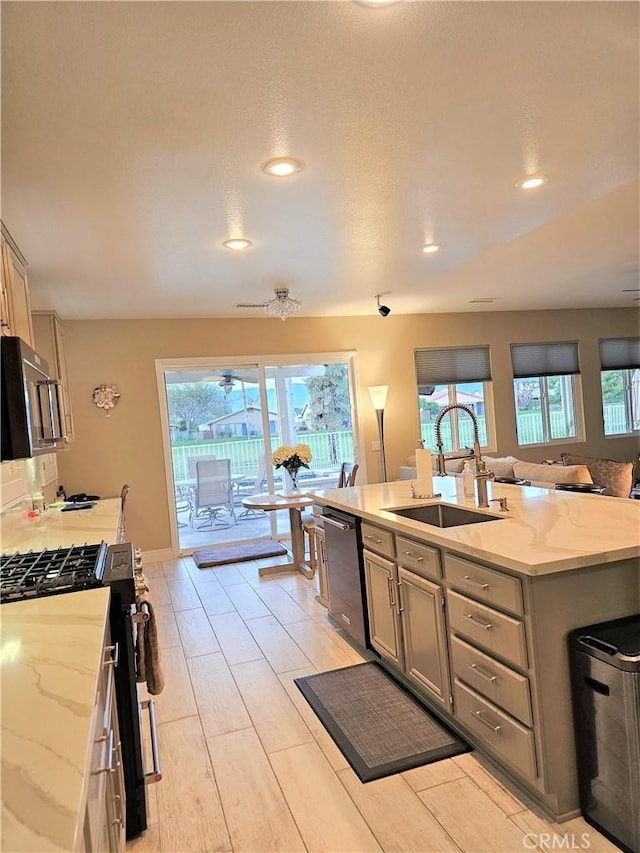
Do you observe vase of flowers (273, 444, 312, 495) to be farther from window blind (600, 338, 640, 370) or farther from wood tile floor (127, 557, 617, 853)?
window blind (600, 338, 640, 370)

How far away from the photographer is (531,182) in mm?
2949

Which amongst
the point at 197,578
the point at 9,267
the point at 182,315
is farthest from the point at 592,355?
the point at 9,267

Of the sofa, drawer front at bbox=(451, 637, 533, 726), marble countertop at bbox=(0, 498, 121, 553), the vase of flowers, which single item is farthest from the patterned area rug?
drawer front at bbox=(451, 637, 533, 726)

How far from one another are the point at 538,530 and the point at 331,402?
4.87m

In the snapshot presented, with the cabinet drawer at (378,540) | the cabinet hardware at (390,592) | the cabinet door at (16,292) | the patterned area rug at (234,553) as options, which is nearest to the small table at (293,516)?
the patterned area rug at (234,553)

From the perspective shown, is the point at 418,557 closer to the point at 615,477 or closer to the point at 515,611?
the point at 515,611

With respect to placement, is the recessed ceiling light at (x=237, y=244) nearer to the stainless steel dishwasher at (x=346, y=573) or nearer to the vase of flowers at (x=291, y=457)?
the stainless steel dishwasher at (x=346, y=573)

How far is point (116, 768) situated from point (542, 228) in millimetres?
3994

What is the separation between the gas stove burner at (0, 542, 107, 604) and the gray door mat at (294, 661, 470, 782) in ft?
4.31

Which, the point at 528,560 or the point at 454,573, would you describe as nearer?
the point at 528,560

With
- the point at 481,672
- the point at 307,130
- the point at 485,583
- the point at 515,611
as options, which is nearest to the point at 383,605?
the point at 481,672

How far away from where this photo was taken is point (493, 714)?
210 cm

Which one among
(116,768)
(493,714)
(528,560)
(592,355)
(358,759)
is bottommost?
(358,759)

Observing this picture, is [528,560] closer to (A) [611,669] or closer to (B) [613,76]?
(A) [611,669]
